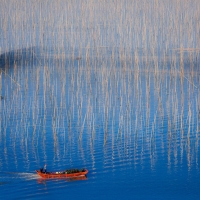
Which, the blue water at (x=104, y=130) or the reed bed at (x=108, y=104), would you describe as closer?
the blue water at (x=104, y=130)

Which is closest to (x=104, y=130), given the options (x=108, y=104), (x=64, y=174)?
(x=108, y=104)

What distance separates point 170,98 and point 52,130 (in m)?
2.19

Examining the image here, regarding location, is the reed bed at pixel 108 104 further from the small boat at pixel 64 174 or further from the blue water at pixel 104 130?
the small boat at pixel 64 174

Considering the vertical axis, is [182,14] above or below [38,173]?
above

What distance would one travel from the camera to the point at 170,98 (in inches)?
257

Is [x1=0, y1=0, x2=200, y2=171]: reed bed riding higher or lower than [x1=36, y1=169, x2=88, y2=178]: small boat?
higher

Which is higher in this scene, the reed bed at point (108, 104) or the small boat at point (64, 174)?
the reed bed at point (108, 104)

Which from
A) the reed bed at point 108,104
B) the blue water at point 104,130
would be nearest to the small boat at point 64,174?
the blue water at point 104,130

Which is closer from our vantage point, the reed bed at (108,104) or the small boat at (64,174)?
the small boat at (64,174)

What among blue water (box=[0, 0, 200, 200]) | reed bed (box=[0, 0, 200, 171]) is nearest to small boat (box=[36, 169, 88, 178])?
blue water (box=[0, 0, 200, 200])

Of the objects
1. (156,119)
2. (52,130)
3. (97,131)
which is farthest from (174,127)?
(52,130)

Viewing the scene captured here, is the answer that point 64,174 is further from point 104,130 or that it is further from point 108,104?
point 108,104

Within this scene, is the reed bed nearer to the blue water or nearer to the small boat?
the blue water

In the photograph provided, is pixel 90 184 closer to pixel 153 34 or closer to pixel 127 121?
pixel 127 121
